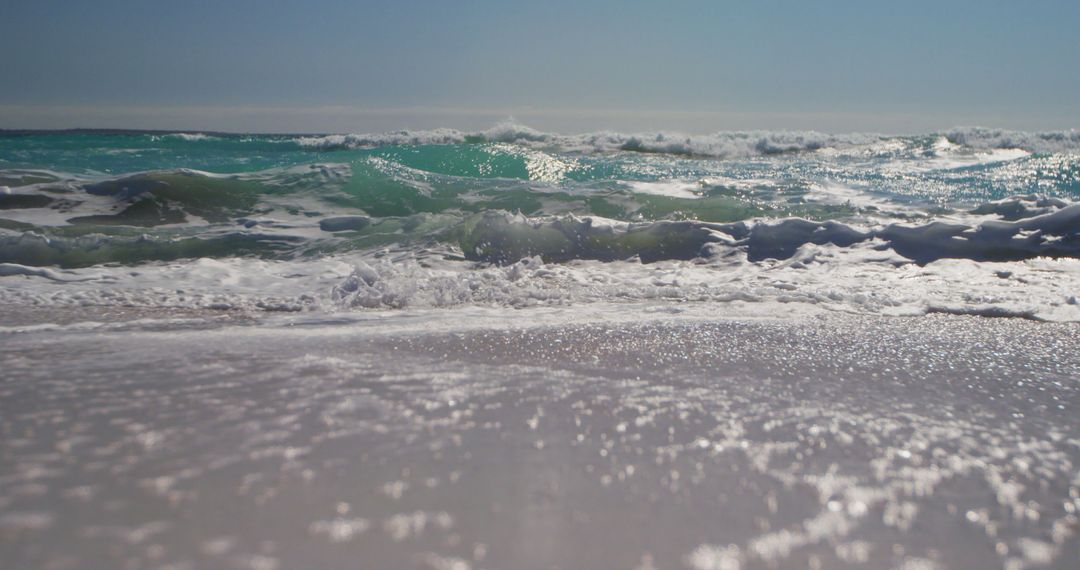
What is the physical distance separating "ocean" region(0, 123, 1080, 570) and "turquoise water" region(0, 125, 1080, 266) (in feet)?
0.82

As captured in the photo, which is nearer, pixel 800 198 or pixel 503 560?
pixel 503 560

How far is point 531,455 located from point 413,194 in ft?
21.3

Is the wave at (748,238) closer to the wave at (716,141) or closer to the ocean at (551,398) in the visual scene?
the ocean at (551,398)

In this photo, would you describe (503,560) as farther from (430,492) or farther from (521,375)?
(521,375)

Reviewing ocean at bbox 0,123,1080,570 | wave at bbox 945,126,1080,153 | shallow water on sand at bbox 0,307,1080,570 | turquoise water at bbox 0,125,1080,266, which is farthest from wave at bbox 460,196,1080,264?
wave at bbox 945,126,1080,153

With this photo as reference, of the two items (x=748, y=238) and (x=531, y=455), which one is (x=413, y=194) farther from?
(x=531, y=455)

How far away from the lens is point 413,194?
7.63 m

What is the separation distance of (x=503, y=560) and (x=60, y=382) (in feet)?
4.43

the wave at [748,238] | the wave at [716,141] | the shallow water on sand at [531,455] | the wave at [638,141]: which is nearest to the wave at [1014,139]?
the wave at [716,141]

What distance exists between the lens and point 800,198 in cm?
818

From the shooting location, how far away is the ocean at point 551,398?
110cm

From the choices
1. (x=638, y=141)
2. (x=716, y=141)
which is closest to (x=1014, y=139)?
(x=716, y=141)

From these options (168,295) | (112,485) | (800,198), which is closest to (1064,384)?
(112,485)

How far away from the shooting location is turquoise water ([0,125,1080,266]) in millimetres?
5391
